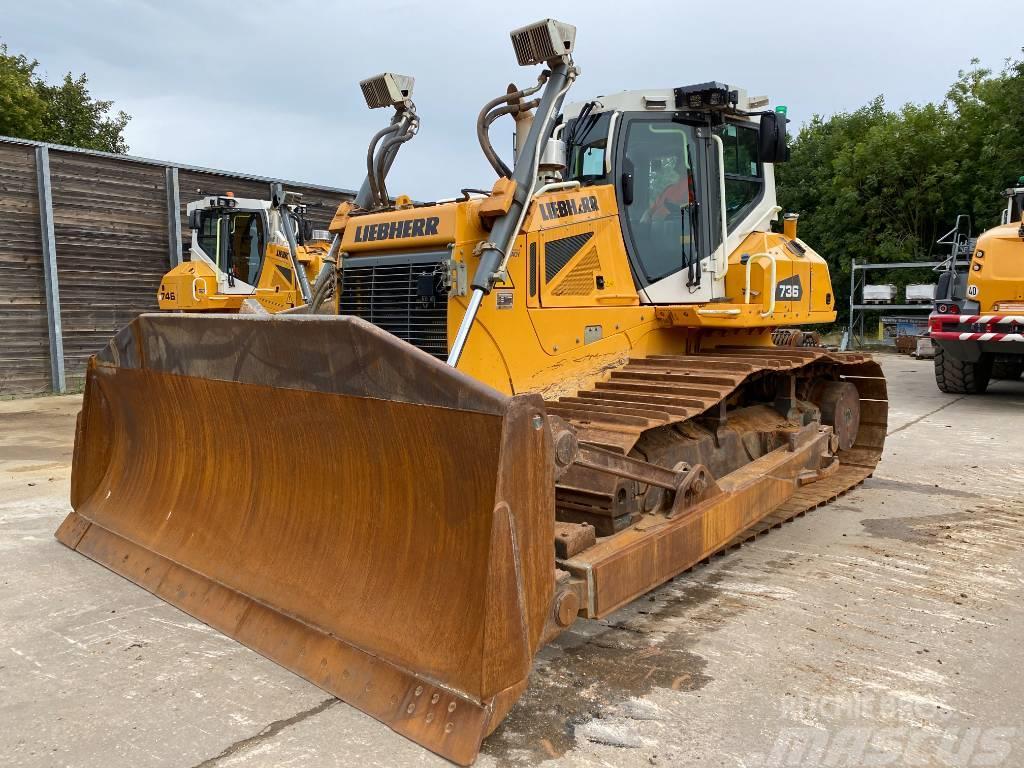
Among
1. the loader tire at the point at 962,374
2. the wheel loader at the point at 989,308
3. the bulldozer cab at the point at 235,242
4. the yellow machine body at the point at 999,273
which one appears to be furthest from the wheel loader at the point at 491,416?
the bulldozer cab at the point at 235,242

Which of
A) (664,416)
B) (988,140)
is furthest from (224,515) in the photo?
(988,140)

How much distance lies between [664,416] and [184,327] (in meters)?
2.34

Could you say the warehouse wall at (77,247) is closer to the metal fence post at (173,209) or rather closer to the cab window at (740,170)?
the metal fence post at (173,209)

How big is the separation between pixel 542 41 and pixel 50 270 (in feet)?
37.8

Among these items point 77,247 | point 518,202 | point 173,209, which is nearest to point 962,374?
point 518,202

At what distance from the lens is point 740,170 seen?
574 centimetres

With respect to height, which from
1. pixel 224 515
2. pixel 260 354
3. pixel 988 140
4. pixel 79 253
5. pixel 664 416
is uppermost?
pixel 988 140

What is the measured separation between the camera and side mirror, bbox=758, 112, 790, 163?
17.5 feet

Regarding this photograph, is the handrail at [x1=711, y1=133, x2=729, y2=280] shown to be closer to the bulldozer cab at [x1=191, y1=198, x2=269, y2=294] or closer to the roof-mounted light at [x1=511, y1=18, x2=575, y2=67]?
the roof-mounted light at [x1=511, y1=18, x2=575, y2=67]

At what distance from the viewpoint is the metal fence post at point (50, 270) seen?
516 inches

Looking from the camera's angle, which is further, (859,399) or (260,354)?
(859,399)

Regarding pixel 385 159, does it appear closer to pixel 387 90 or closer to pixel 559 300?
pixel 387 90

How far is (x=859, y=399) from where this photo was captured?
6.75 metres

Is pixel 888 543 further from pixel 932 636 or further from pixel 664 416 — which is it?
pixel 664 416
